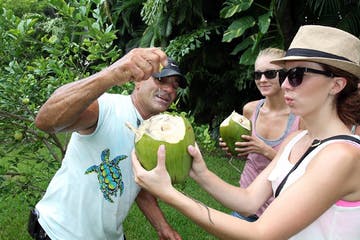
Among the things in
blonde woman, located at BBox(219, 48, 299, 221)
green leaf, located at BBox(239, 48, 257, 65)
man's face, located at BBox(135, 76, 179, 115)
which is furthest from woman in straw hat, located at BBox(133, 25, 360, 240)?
green leaf, located at BBox(239, 48, 257, 65)

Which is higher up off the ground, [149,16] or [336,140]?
[336,140]

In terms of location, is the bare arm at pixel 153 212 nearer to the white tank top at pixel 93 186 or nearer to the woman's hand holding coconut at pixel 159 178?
the white tank top at pixel 93 186

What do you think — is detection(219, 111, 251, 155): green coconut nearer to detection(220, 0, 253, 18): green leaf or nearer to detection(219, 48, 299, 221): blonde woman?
detection(219, 48, 299, 221): blonde woman

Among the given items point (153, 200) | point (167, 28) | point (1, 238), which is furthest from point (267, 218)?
point (167, 28)

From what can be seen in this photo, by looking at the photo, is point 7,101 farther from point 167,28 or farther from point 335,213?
point 167,28

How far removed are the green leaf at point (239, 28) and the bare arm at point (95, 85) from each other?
455cm

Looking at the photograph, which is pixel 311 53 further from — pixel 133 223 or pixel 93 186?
pixel 133 223

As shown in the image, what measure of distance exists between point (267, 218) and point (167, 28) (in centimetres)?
638

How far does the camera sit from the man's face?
2.09 m

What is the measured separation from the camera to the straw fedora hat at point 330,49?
5.25 ft

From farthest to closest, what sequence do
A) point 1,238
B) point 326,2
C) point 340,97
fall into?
1. point 326,2
2. point 1,238
3. point 340,97

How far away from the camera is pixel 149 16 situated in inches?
296

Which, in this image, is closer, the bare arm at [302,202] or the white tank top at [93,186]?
the bare arm at [302,202]

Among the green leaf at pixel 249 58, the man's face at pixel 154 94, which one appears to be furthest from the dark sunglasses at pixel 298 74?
the green leaf at pixel 249 58
